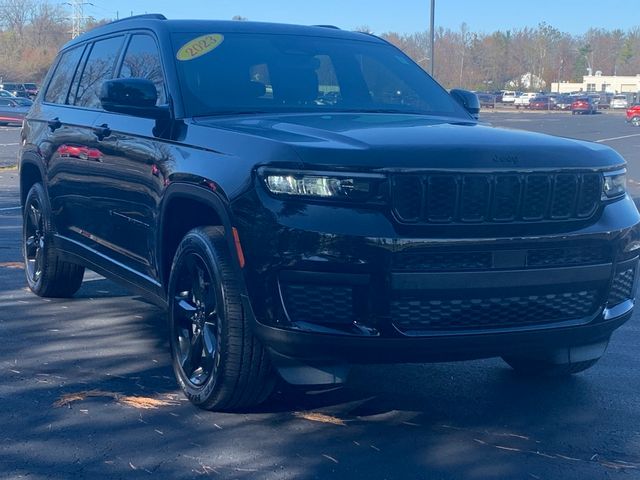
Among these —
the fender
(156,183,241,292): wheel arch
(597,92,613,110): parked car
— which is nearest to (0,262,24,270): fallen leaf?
the fender

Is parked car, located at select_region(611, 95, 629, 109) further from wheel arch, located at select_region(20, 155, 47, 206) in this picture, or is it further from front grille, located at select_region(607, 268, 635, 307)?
front grille, located at select_region(607, 268, 635, 307)

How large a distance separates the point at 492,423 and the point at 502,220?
108 cm

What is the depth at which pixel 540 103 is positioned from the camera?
8519 centimetres

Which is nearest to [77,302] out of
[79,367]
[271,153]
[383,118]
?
[79,367]

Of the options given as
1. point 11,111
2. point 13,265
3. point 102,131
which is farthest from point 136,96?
point 11,111

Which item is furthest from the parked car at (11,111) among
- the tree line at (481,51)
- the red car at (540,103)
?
the red car at (540,103)

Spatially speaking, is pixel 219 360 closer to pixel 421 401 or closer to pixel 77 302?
pixel 421 401

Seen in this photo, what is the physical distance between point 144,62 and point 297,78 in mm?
890

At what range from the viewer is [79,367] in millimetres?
5789

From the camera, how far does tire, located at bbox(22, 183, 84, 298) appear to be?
24.1ft

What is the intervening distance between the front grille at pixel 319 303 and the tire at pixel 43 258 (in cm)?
337

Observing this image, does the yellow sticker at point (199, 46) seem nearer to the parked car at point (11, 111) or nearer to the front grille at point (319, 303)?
the front grille at point (319, 303)

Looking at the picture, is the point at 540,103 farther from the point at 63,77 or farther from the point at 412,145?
the point at 412,145

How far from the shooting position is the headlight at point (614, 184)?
4770mm
